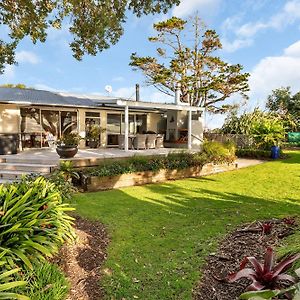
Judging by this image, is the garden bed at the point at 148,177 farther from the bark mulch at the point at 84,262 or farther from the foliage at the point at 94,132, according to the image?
the foliage at the point at 94,132

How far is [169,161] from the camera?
13234 millimetres

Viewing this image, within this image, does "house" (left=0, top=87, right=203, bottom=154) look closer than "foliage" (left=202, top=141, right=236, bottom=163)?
No

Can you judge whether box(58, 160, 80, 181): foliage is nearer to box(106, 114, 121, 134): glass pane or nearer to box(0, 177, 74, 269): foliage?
box(0, 177, 74, 269): foliage

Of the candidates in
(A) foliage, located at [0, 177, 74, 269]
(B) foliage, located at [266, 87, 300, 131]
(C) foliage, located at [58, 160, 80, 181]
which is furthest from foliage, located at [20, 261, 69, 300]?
(B) foliage, located at [266, 87, 300, 131]

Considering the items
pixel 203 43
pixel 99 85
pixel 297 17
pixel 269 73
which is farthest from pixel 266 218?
pixel 203 43

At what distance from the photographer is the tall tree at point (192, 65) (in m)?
27.4

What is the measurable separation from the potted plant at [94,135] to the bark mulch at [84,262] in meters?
12.8

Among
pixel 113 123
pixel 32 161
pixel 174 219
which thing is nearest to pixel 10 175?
pixel 32 161

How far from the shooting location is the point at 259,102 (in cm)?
2427

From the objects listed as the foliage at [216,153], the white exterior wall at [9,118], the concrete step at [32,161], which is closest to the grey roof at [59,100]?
the white exterior wall at [9,118]

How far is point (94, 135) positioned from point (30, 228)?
48.4 feet

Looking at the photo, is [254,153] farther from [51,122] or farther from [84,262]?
[84,262]

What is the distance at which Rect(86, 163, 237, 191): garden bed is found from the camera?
1071cm

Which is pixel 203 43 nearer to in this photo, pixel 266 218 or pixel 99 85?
pixel 99 85
